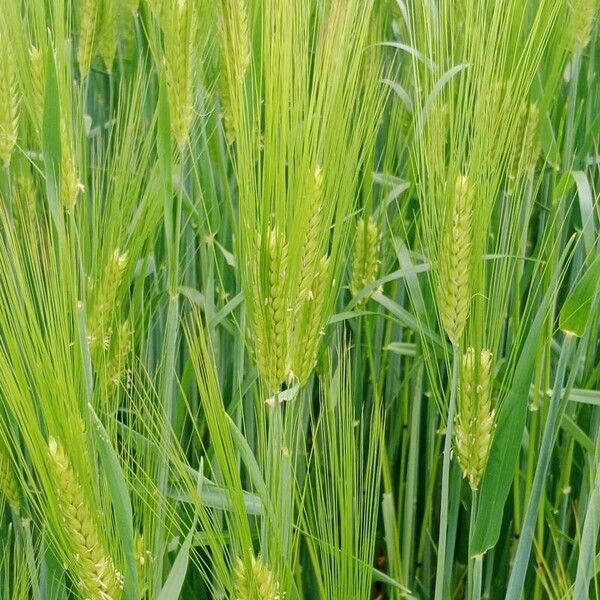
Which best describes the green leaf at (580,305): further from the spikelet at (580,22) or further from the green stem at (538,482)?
the spikelet at (580,22)

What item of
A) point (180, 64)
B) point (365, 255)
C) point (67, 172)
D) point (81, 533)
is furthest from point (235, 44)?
point (81, 533)

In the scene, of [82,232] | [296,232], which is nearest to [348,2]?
[296,232]

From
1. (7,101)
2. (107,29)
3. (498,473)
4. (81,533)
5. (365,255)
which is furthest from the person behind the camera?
(107,29)

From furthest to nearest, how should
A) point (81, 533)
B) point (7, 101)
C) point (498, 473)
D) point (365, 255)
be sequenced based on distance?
point (365, 255) < point (7, 101) < point (498, 473) < point (81, 533)

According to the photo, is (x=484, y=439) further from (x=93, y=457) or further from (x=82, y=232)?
(x=82, y=232)

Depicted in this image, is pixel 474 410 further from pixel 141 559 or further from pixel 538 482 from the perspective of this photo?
pixel 141 559
